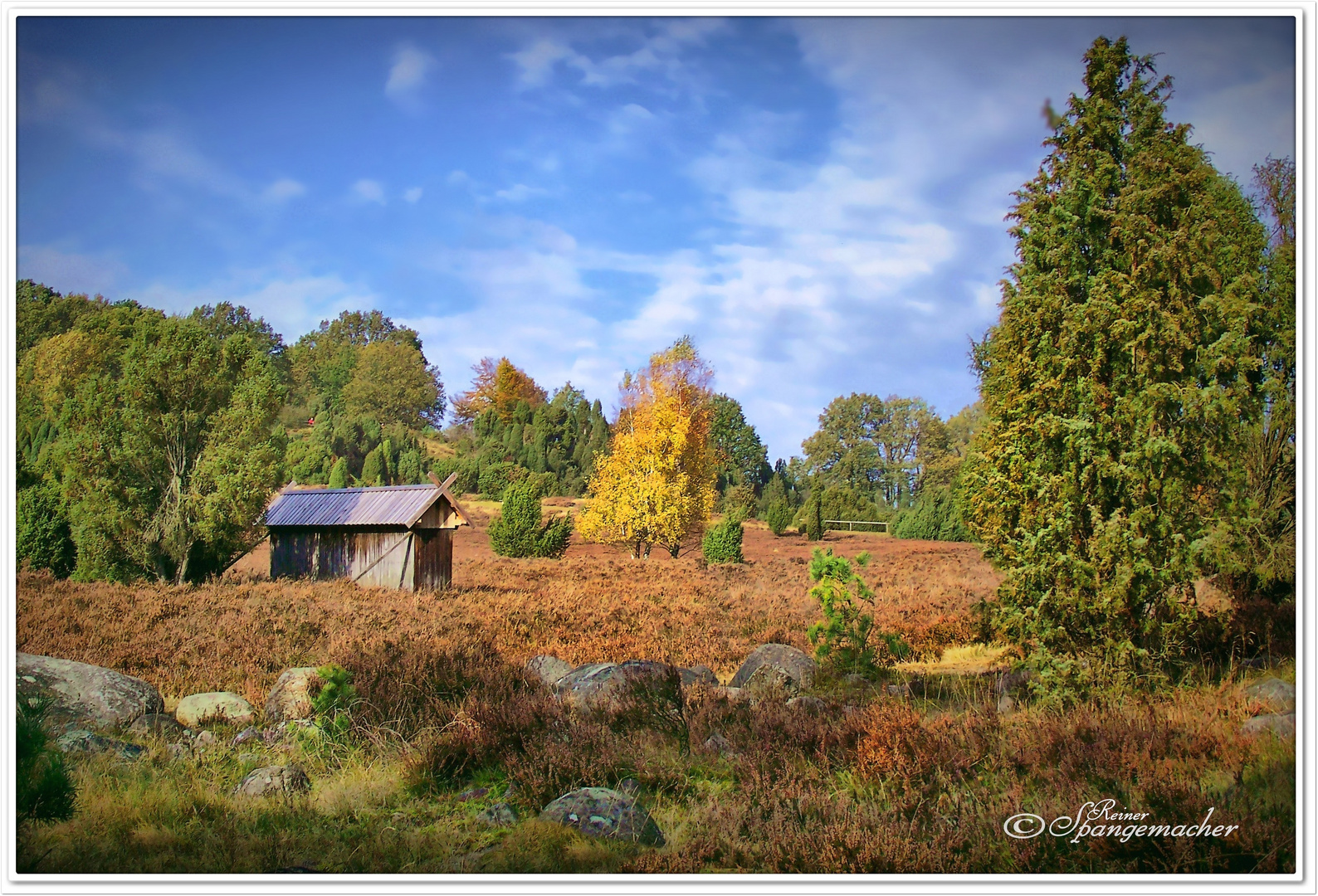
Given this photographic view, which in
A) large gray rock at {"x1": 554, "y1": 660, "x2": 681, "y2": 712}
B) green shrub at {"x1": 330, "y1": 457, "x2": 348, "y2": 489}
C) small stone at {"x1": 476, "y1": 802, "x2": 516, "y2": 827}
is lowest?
small stone at {"x1": 476, "y1": 802, "x2": 516, "y2": 827}

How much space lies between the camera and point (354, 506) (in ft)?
41.3

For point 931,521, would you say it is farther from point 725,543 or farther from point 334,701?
point 334,701

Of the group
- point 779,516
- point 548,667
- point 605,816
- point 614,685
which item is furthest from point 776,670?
point 779,516

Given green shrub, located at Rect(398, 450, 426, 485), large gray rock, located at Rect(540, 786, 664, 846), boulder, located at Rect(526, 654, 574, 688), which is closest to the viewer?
large gray rock, located at Rect(540, 786, 664, 846)

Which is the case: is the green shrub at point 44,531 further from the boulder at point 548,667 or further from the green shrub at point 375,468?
the green shrub at point 375,468

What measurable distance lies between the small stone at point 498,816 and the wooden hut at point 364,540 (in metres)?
8.11

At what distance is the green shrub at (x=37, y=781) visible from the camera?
406 centimetres

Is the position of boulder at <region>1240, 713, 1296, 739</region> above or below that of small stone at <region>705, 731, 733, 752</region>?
above

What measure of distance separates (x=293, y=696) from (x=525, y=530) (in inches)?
547

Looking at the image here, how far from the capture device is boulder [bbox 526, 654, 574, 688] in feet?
25.5

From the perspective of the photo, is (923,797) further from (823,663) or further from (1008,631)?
(823,663)

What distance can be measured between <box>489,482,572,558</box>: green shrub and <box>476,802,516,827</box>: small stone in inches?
624

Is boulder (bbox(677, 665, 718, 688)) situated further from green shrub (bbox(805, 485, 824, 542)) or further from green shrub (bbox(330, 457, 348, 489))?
green shrub (bbox(805, 485, 824, 542))

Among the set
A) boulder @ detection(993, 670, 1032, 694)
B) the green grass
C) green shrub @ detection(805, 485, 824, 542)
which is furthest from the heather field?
green shrub @ detection(805, 485, 824, 542)
